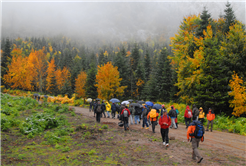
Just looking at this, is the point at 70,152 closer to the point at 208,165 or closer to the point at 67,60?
the point at 208,165

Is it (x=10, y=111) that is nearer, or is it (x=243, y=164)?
(x=243, y=164)

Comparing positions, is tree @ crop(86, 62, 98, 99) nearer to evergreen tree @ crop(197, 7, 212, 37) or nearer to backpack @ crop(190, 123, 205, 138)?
evergreen tree @ crop(197, 7, 212, 37)

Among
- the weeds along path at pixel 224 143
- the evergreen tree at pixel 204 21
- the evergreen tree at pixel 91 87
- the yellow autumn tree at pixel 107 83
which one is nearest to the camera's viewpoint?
the weeds along path at pixel 224 143

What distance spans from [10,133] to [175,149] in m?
9.48

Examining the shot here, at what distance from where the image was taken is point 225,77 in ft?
59.6

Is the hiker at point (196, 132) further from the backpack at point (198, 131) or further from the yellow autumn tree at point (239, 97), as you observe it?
the yellow autumn tree at point (239, 97)

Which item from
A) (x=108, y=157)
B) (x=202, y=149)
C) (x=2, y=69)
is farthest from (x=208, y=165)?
(x=2, y=69)

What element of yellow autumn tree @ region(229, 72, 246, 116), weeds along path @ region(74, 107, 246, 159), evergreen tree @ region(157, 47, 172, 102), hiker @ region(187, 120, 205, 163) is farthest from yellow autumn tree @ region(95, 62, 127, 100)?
hiker @ region(187, 120, 205, 163)

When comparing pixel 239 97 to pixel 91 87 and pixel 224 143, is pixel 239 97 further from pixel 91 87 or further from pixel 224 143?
pixel 91 87

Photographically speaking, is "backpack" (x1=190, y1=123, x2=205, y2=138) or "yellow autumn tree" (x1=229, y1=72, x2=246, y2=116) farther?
"yellow autumn tree" (x1=229, y1=72, x2=246, y2=116)

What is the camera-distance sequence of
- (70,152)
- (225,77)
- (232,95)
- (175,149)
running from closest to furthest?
(70,152) < (175,149) < (232,95) < (225,77)

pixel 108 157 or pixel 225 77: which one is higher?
pixel 225 77

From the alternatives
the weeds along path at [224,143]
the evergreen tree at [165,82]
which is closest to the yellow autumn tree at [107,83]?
the evergreen tree at [165,82]

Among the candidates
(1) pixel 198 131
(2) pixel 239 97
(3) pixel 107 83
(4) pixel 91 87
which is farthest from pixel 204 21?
(4) pixel 91 87
